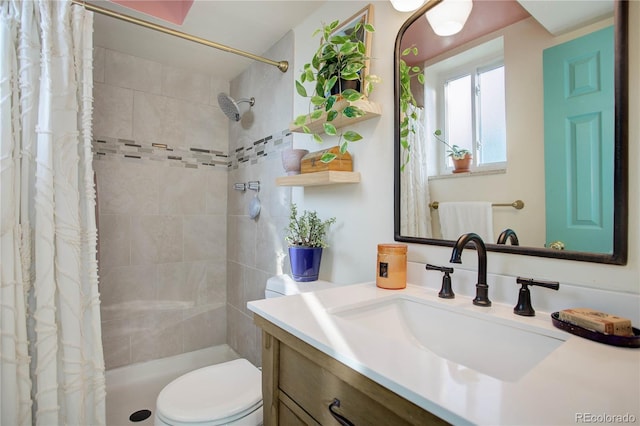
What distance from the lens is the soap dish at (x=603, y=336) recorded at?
1.93 ft

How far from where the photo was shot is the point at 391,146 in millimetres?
1211

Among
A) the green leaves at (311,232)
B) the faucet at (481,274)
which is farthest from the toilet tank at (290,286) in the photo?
the faucet at (481,274)

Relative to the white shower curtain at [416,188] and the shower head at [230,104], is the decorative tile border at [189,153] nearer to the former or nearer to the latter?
the shower head at [230,104]

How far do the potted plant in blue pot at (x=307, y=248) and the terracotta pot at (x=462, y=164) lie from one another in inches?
23.9

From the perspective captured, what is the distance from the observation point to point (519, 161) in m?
0.85

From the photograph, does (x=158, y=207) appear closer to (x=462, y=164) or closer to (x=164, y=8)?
(x=164, y=8)

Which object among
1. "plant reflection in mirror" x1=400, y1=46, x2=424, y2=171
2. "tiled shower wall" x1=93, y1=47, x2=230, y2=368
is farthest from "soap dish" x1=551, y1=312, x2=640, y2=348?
"tiled shower wall" x1=93, y1=47, x2=230, y2=368

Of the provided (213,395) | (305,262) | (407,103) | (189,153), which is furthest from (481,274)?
(189,153)

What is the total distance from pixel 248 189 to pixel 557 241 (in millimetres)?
1770

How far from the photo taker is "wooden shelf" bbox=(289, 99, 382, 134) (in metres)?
1.17

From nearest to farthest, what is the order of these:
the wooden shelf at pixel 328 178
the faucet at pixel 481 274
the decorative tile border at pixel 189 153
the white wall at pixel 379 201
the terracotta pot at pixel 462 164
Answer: the white wall at pixel 379 201, the faucet at pixel 481 274, the terracotta pot at pixel 462 164, the wooden shelf at pixel 328 178, the decorative tile border at pixel 189 153

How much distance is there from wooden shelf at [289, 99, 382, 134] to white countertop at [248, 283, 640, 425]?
79cm

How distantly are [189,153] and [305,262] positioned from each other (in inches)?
57.0

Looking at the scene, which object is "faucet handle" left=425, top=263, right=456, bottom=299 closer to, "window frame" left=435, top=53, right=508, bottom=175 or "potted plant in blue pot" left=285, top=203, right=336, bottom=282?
"window frame" left=435, top=53, right=508, bottom=175
